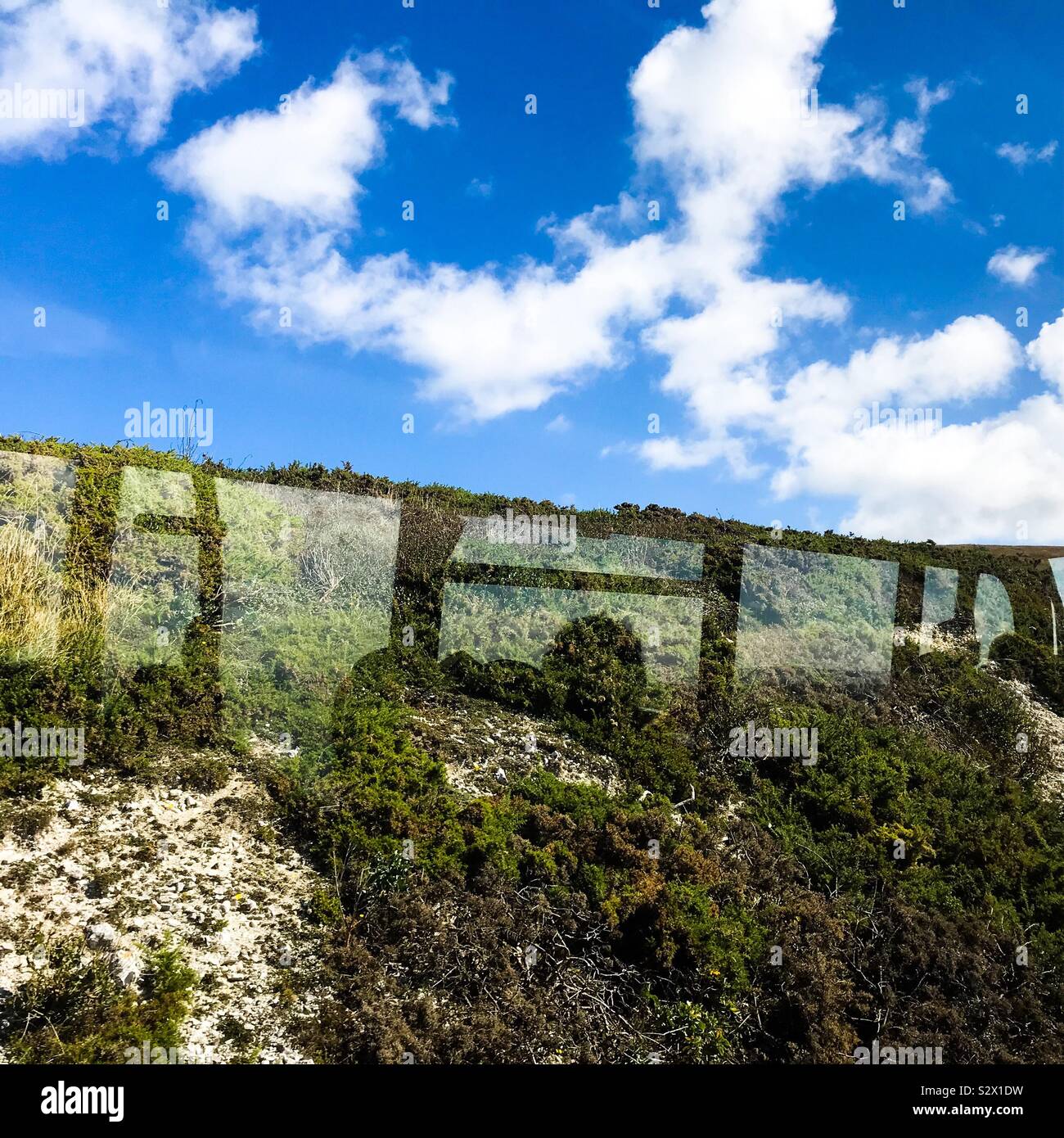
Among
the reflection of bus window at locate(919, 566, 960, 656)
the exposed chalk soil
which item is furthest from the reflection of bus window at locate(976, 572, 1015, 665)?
the exposed chalk soil

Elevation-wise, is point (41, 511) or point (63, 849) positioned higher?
point (41, 511)

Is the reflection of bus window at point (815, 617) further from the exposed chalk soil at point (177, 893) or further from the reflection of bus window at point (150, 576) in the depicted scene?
the reflection of bus window at point (150, 576)

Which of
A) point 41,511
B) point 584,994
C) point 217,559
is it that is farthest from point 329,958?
point 41,511

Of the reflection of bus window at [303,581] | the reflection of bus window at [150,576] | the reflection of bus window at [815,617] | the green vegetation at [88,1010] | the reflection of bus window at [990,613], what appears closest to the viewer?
the green vegetation at [88,1010]

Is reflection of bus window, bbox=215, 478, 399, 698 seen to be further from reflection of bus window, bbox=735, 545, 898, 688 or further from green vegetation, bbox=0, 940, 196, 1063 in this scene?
reflection of bus window, bbox=735, 545, 898, 688

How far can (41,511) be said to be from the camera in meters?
10.2

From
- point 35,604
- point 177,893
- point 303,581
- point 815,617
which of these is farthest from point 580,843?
point 815,617

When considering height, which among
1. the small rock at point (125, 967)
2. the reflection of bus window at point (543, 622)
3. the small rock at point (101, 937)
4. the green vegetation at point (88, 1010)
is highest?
the reflection of bus window at point (543, 622)

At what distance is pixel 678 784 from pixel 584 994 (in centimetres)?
343

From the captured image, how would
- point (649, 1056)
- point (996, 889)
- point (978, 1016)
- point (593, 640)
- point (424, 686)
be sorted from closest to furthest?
point (649, 1056) → point (978, 1016) → point (996, 889) → point (424, 686) → point (593, 640)

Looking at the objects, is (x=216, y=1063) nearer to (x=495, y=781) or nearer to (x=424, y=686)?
(x=495, y=781)

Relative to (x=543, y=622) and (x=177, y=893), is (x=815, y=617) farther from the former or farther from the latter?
(x=177, y=893)

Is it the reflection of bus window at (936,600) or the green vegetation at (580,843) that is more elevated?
the reflection of bus window at (936,600)

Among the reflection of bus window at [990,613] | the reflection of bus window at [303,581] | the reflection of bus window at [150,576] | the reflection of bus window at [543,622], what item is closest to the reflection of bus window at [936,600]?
the reflection of bus window at [990,613]
